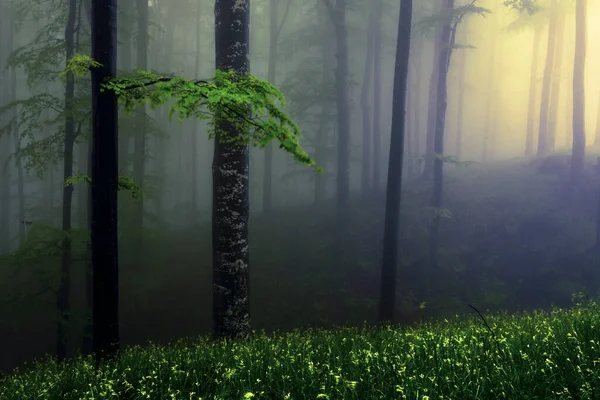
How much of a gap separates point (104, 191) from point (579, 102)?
88.7 ft

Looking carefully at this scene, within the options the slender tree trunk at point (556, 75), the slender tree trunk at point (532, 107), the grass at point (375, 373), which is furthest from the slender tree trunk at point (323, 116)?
the grass at point (375, 373)

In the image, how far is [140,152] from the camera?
18.2 metres

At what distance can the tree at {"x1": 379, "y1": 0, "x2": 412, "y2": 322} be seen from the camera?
41.0 ft

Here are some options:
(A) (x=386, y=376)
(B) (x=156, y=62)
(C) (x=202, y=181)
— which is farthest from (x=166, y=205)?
(A) (x=386, y=376)

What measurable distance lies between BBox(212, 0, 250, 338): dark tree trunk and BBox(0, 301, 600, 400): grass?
6.99 feet

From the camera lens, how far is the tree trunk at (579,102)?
23000 mm

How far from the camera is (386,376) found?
406 cm

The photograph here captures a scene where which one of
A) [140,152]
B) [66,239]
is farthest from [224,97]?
[140,152]

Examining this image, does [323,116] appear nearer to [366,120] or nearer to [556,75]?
[366,120]

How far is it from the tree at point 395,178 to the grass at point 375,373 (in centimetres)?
724

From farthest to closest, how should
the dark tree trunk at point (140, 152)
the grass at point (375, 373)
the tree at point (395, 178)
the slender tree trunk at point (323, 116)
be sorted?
the slender tree trunk at point (323, 116) < the dark tree trunk at point (140, 152) < the tree at point (395, 178) < the grass at point (375, 373)

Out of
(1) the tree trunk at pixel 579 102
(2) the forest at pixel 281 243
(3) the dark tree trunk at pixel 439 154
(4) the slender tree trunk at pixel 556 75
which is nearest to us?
(2) the forest at pixel 281 243

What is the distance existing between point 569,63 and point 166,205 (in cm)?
4338

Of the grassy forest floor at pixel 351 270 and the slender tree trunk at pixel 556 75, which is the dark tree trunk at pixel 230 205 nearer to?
the grassy forest floor at pixel 351 270
